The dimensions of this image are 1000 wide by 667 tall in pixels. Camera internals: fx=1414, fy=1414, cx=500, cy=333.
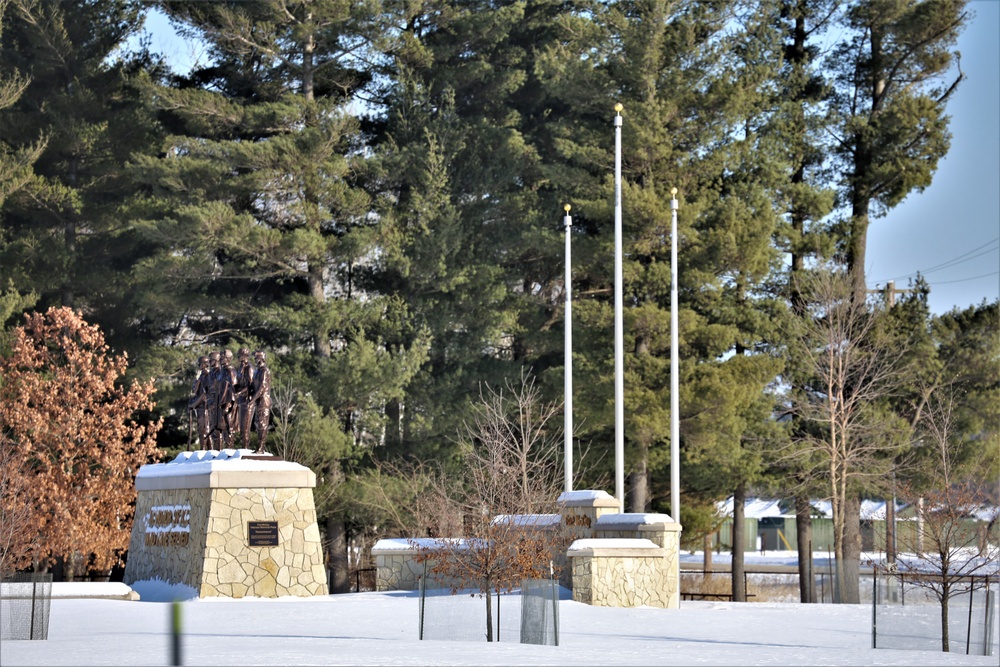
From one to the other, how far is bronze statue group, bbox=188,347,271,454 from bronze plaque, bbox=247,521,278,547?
1712 millimetres

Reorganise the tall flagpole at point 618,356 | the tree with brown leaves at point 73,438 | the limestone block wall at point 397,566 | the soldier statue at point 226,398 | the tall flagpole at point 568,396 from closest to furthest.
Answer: the soldier statue at point 226,398, the limestone block wall at point 397,566, the tall flagpole at point 618,356, the tall flagpole at point 568,396, the tree with brown leaves at point 73,438

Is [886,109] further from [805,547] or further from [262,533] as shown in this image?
[262,533]

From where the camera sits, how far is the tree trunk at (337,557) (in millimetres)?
35750

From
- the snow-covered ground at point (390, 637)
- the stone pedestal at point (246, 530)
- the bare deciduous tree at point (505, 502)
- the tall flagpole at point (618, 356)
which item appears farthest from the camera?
the tall flagpole at point (618, 356)

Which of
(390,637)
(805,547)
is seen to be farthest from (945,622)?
(805,547)

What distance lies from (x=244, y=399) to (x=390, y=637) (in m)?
9.61

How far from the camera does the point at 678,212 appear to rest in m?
34.0

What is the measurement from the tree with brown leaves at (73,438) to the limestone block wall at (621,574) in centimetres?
1511

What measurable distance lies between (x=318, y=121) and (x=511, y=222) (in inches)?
238

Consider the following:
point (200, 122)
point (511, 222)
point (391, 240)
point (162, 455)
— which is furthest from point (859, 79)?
point (162, 455)

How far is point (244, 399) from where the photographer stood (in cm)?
2444

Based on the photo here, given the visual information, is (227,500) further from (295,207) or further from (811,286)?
(811,286)

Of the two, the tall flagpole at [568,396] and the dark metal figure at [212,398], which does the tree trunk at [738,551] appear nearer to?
the tall flagpole at [568,396]

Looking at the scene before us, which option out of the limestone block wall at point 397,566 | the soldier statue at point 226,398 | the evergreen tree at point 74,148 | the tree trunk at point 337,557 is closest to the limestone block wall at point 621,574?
the limestone block wall at point 397,566
